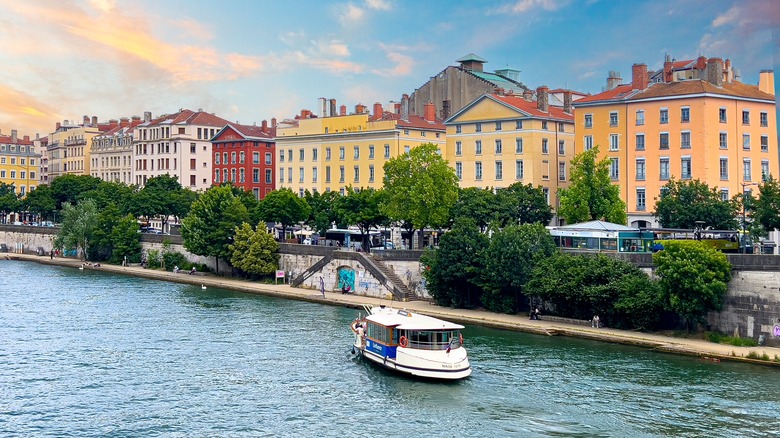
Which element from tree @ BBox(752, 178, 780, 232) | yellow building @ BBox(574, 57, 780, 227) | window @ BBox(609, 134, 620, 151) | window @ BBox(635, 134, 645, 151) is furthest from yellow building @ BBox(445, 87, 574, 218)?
tree @ BBox(752, 178, 780, 232)

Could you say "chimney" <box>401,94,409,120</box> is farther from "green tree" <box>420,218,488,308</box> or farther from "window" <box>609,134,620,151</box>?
"green tree" <box>420,218,488,308</box>

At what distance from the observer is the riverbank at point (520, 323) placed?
46.5m

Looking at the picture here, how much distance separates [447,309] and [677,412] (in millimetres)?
26483

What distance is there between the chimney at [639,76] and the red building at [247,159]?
2309 inches

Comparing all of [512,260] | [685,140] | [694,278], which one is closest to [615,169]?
[685,140]

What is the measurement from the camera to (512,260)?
58344mm

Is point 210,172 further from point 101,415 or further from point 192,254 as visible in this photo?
point 101,415

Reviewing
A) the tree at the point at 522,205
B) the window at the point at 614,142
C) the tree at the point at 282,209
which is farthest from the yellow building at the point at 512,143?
the tree at the point at 282,209

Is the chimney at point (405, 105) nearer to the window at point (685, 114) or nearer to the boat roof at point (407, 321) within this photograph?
the window at point (685, 114)

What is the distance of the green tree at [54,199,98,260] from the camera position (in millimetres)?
101562

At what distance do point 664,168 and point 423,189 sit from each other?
1993cm

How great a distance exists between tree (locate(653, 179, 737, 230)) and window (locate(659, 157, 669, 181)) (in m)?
5.52

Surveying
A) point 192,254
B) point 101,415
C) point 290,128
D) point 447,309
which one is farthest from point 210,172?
point 101,415

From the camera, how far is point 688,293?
1959 inches
